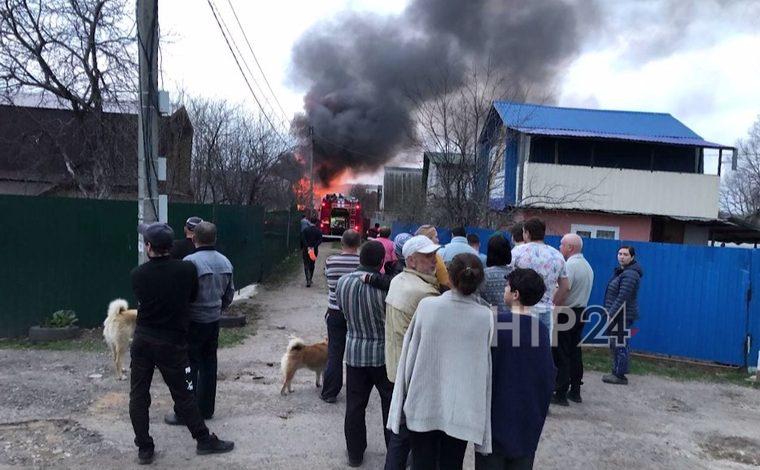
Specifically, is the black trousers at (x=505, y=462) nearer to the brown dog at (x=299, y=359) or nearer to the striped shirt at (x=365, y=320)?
the striped shirt at (x=365, y=320)

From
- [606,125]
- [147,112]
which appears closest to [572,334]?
[147,112]

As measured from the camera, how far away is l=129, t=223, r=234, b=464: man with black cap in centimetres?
396

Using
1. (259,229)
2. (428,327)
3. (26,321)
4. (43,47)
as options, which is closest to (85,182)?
(43,47)

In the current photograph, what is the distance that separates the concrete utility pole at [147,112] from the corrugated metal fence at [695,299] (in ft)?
21.1

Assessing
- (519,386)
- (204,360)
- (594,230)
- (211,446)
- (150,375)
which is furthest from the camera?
(594,230)

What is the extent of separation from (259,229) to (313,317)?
13.2ft

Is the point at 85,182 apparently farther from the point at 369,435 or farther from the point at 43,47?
the point at 369,435

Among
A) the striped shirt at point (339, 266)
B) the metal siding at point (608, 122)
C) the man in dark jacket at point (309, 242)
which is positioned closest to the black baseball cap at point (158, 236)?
the striped shirt at point (339, 266)

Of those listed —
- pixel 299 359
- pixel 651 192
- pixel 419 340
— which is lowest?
pixel 299 359

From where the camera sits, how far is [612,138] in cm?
1753

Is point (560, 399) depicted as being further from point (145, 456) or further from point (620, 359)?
point (145, 456)

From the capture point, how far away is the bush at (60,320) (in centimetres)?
761

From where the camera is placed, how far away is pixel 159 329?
13.2ft

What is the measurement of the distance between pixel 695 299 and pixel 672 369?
1.11 meters
